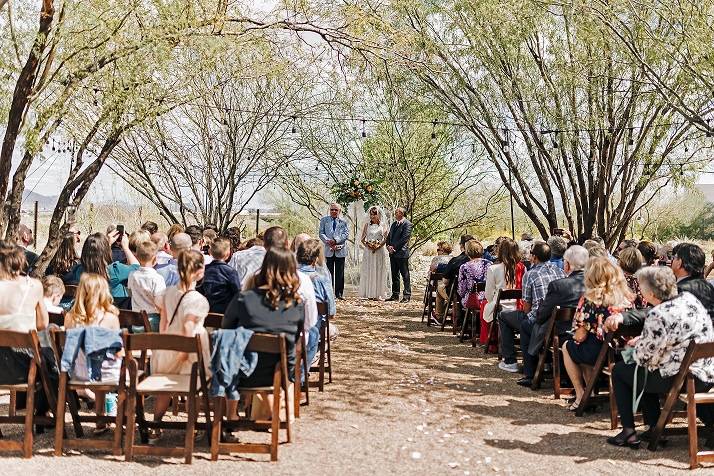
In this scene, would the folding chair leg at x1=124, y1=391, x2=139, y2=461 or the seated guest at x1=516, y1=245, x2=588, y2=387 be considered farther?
the seated guest at x1=516, y1=245, x2=588, y2=387

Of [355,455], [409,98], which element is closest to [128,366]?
[355,455]

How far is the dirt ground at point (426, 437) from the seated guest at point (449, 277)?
2.70m

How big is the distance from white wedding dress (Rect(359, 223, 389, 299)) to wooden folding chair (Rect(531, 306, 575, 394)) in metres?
8.55

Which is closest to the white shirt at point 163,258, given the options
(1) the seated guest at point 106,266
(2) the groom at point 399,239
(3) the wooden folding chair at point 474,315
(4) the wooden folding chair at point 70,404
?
(1) the seated guest at point 106,266

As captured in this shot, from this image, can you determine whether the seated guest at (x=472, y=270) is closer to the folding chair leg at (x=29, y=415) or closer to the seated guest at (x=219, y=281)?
the seated guest at (x=219, y=281)

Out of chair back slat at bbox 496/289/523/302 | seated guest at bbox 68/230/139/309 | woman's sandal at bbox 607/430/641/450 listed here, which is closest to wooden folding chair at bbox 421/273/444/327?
chair back slat at bbox 496/289/523/302

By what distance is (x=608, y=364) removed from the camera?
724 centimetres

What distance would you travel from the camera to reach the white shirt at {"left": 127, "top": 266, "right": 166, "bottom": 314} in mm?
7324

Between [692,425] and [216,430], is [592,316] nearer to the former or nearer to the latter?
[692,425]

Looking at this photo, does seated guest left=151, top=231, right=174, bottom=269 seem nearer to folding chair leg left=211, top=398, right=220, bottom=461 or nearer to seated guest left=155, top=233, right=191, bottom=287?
seated guest left=155, top=233, right=191, bottom=287

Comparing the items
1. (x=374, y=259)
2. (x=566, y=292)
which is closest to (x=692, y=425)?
(x=566, y=292)

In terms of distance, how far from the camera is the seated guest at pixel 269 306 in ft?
19.5

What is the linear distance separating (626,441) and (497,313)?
4.19m

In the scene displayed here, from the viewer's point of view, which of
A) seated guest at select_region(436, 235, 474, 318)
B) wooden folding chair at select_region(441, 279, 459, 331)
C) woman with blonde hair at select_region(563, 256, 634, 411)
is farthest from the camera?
wooden folding chair at select_region(441, 279, 459, 331)
